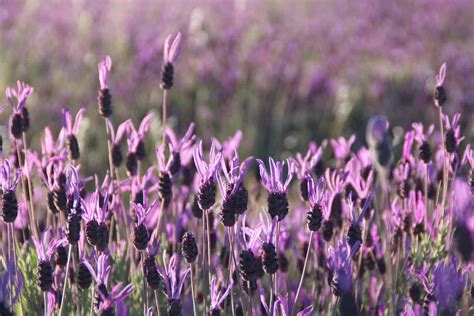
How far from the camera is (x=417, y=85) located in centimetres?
614

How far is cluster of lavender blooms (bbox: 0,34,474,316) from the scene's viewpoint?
1.25 m

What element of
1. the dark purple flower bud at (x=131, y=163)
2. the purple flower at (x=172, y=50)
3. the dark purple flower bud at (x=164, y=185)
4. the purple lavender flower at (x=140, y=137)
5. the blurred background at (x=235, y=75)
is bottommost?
the dark purple flower bud at (x=164, y=185)

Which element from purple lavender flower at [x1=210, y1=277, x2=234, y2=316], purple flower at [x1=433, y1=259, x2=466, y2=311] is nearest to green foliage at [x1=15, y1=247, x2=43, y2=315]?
purple lavender flower at [x1=210, y1=277, x2=234, y2=316]

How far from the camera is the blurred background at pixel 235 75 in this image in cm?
502

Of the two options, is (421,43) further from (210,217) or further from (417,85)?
(210,217)

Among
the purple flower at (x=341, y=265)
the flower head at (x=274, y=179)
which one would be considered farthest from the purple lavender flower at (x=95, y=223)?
the purple flower at (x=341, y=265)

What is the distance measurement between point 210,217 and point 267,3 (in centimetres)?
1019

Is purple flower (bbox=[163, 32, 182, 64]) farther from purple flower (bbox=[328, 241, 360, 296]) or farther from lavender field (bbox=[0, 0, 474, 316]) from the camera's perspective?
purple flower (bbox=[328, 241, 360, 296])

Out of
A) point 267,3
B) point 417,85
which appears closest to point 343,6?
point 267,3

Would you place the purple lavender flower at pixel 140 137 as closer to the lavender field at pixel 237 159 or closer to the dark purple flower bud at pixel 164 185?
the lavender field at pixel 237 159

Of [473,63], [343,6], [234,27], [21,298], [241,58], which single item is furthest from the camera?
[343,6]

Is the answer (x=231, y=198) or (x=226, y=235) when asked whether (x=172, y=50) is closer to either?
(x=226, y=235)

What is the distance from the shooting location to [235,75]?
5.58m

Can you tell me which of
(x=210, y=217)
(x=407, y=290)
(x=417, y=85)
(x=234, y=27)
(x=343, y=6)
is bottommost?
(x=407, y=290)
